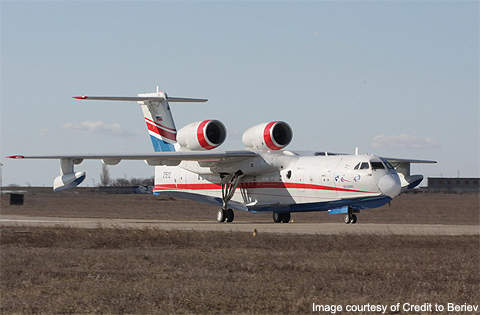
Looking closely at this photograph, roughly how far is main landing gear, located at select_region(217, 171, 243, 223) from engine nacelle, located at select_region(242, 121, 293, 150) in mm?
1663

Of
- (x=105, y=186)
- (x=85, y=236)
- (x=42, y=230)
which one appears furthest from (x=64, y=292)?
(x=105, y=186)

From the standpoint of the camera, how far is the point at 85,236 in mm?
21938

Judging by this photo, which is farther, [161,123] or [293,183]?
[161,123]

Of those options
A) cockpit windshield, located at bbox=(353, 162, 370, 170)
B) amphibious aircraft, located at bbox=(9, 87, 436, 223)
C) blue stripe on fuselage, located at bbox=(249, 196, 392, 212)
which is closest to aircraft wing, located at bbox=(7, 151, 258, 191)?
amphibious aircraft, located at bbox=(9, 87, 436, 223)

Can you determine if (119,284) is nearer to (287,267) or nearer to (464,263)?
(287,267)

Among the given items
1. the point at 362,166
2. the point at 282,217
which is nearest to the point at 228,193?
the point at 282,217

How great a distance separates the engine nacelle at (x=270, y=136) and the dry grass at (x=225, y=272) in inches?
453

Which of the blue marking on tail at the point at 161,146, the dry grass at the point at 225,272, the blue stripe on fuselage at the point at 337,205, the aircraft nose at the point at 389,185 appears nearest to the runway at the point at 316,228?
the blue stripe on fuselage at the point at 337,205

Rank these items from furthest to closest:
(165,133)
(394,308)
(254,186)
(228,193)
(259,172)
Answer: (165,133) → (228,193) → (254,186) → (259,172) → (394,308)

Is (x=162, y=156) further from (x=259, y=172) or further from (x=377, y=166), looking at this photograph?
(x=377, y=166)

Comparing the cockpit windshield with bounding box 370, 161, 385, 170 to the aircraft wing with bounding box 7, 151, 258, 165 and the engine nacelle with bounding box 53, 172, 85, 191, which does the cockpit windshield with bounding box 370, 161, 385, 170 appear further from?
the engine nacelle with bounding box 53, 172, 85, 191

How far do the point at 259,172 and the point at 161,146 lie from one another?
261 inches

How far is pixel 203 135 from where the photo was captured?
33438 mm

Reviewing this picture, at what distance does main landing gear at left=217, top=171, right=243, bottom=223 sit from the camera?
34781 millimetres
